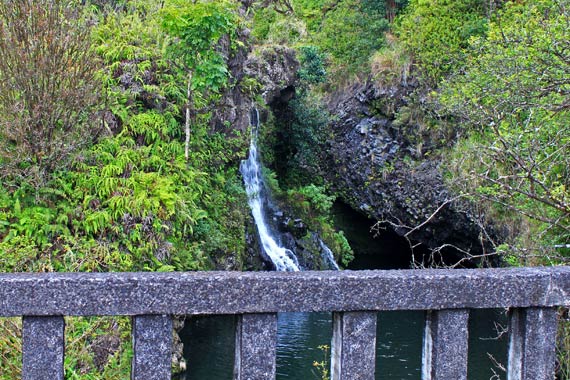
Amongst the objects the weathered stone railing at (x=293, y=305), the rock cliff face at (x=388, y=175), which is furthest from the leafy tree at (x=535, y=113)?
the rock cliff face at (x=388, y=175)

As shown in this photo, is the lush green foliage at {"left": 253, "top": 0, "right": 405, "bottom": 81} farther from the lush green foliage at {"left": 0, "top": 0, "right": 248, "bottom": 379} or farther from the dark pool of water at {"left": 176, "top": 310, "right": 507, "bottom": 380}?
the dark pool of water at {"left": 176, "top": 310, "right": 507, "bottom": 380}

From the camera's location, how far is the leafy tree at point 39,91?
27.3 ft

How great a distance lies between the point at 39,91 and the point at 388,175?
10.8 metres

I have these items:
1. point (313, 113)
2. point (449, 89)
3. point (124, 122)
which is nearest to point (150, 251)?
point (124, 122)

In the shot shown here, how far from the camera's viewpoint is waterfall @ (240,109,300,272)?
1424 cm

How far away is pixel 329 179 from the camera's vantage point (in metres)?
18.8

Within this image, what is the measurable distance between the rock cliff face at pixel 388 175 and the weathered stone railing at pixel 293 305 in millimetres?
12744

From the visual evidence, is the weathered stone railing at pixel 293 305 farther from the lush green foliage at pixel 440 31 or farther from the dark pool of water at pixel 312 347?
the lush green foliage at pixel 440 31

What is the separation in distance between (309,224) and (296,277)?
44.4 ft

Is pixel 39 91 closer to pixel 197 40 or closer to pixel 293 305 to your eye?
pixel 197 40

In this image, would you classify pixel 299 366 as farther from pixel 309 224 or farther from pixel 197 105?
pixel 309 224

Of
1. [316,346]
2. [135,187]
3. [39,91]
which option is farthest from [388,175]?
[39,91]

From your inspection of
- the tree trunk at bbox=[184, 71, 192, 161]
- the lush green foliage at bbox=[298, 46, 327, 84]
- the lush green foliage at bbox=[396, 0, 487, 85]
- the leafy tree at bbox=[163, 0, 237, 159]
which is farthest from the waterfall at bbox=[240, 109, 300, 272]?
the lush green foliage at bbox=[396, 0, 487, 85]

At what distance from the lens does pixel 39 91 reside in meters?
8.42
